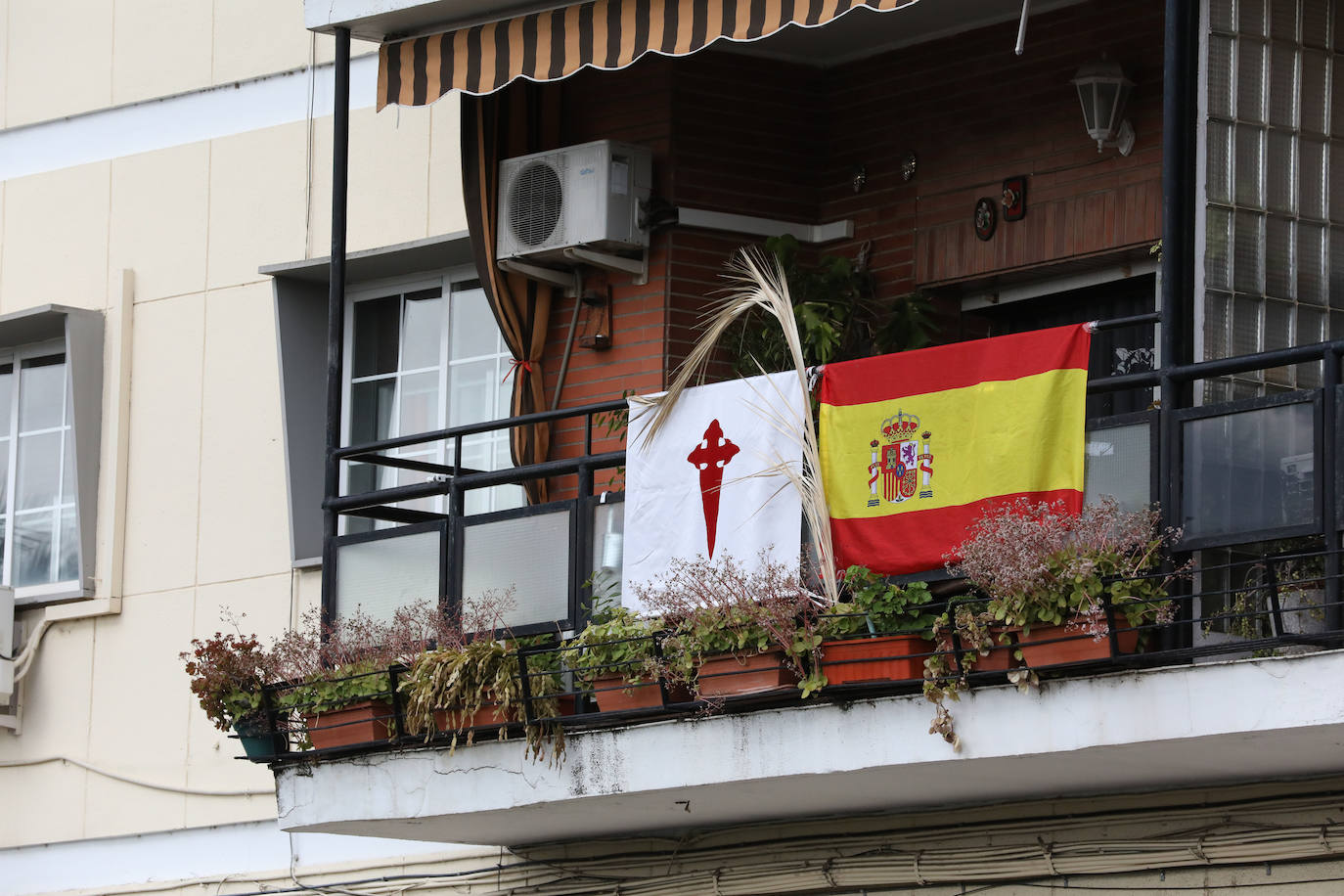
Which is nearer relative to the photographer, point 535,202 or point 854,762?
point 854,762

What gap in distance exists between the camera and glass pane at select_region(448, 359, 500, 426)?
12273 millimetres

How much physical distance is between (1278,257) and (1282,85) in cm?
71

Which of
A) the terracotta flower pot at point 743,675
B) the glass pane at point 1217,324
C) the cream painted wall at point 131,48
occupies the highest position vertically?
the cream painted wall at point 131,48

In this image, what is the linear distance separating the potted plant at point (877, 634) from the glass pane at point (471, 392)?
12.6 feet

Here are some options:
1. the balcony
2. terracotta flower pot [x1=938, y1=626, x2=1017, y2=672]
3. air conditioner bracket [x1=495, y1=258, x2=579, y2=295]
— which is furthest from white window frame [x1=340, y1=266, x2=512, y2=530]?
terracotta flower pot [x1=938, y1=626, x2=1017, y2=672]

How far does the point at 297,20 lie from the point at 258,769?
13.7ft

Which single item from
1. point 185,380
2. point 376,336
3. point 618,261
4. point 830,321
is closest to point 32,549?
point 185,380

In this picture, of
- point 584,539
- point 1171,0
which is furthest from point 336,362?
point 1171,0

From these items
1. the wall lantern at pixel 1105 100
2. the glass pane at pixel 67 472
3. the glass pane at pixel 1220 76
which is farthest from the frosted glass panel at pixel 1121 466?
the glass pane at pixel 67 472

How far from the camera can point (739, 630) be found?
29.3 feet

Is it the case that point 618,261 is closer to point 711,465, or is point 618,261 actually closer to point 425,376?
point 425,376

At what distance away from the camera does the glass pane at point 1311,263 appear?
30.0 feet

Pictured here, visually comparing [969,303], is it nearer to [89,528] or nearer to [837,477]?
[837,477]

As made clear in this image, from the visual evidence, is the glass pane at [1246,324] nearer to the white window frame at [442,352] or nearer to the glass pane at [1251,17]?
the glass pane at [1251,17]
